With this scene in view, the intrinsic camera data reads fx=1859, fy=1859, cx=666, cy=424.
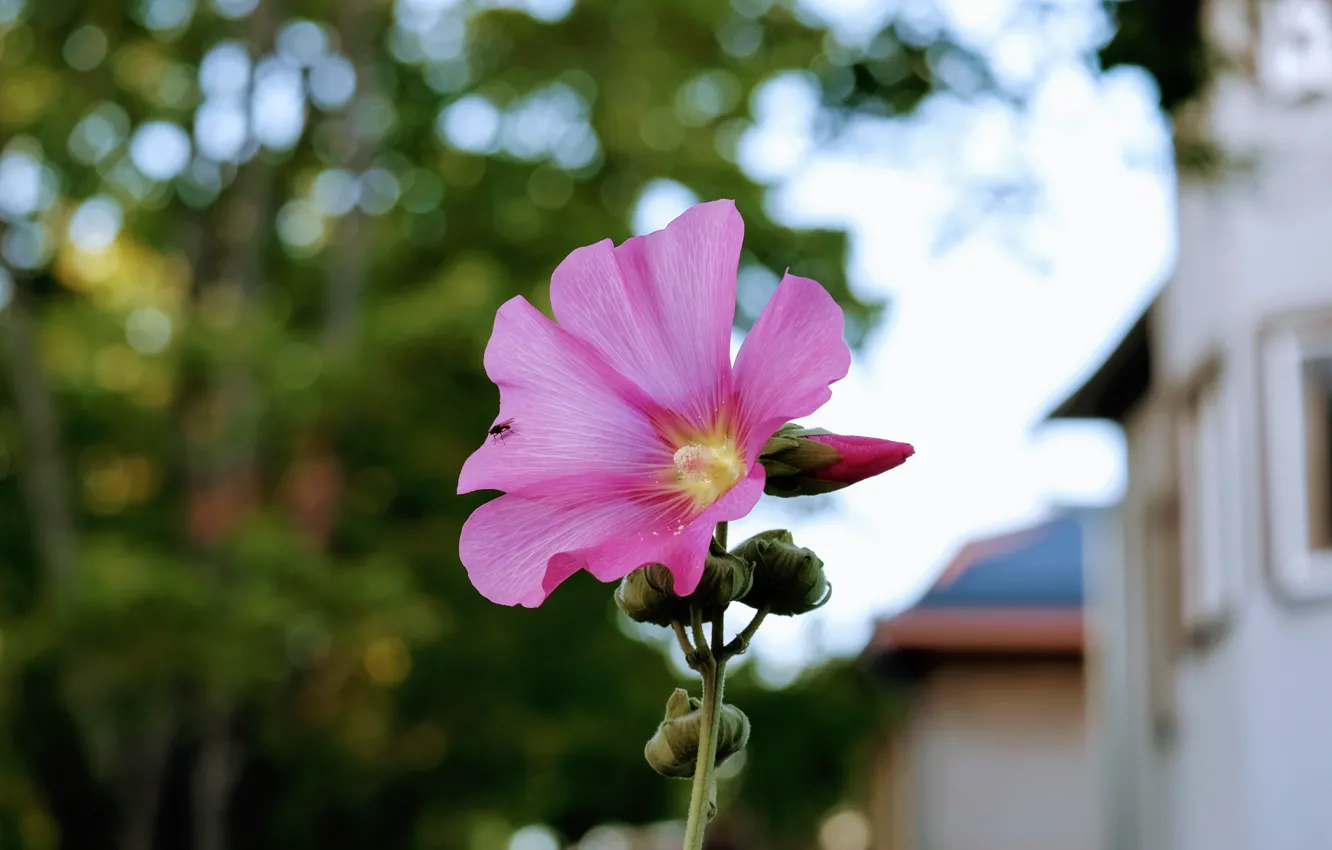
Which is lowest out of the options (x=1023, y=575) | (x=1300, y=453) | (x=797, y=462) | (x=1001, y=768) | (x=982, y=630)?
(x=1001, y=768)

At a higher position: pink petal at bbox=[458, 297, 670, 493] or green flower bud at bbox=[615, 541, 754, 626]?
pink petal at bbox=[458, 297, 670, 493]

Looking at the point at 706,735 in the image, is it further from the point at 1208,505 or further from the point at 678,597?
the point at 1208,505

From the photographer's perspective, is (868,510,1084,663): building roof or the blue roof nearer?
(868,510,1084,663): building roof

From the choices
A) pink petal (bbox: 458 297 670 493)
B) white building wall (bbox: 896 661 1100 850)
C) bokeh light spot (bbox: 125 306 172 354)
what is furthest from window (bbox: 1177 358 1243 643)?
white building wall (bbox: 896 661 1100 850)

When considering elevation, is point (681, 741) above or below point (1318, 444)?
below

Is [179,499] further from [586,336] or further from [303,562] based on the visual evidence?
[586,336]

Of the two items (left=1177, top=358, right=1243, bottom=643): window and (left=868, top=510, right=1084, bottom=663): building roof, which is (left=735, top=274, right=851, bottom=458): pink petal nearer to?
(left=1177, top=358, right=1243, bottom=643): window

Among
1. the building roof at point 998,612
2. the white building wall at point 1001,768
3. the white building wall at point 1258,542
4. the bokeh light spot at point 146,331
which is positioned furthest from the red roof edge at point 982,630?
the bokeh light spot at point 146,331

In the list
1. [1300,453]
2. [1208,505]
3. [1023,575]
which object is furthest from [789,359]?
[1023,575]
